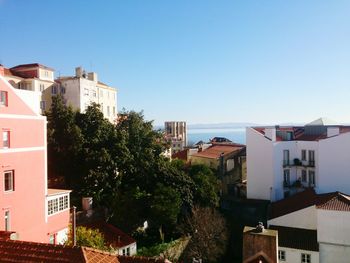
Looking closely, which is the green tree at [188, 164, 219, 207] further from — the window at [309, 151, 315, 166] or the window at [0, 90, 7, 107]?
the window at [0, 90, 7, 107]

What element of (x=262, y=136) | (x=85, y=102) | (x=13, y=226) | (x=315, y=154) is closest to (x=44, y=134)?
(x=13, y=226)

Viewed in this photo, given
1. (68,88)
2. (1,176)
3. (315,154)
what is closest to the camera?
(1,176)

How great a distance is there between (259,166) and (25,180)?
25803 millimetres

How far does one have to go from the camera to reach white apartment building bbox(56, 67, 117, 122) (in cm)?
5294

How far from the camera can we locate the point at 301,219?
28453mm

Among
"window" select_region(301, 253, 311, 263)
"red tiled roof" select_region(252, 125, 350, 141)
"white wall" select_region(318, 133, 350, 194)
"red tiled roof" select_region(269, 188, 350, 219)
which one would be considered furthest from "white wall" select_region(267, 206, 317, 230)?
"red tiled roof" select_region(252, 125, 350, 141)

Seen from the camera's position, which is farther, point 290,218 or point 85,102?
point 85,102

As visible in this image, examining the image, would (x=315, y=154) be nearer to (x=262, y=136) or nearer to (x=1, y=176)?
(x=262, y=136)

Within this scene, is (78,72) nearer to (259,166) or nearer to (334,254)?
(259,166)

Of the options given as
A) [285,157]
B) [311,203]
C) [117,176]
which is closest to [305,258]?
[311,203]

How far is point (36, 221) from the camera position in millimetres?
22203

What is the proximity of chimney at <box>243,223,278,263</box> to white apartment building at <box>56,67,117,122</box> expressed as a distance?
131 ft

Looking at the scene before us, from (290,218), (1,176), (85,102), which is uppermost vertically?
(85,102)

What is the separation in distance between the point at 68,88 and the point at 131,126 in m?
20.0
